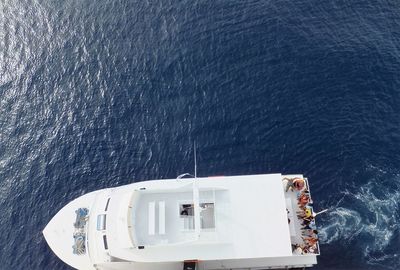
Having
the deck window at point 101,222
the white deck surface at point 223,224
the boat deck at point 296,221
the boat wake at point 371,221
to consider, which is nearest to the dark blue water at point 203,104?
the boat wake at point 371,221

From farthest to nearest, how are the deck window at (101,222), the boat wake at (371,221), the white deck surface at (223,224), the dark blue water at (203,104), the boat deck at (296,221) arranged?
1. the dark blue water at (203,104)
2. the boat wake at (371,221)
3. the boat deck at (296,221)
4. the deck window at (101,222)
5. the white deck surface at (223,224)

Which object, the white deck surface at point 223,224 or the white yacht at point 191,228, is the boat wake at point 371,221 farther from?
the white deck surface at point 223,224

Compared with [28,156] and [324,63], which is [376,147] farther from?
[28,156]

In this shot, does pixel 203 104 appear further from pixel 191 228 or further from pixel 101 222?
pixel 101 222

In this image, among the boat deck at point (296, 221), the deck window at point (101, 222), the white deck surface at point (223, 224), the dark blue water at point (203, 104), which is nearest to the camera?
the white deck surface at point (223, 224)

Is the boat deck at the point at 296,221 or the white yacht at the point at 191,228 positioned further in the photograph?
the boat deck at the point at 296,221

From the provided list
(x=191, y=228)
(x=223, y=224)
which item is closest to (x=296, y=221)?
(x=223, y=224)

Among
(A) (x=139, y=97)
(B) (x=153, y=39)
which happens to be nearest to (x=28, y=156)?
(A) (x=139, y=97)
